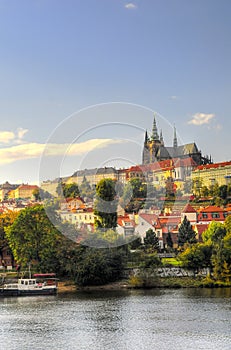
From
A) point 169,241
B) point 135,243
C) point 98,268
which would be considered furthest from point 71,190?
point 98,268

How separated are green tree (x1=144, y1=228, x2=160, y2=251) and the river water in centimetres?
1400

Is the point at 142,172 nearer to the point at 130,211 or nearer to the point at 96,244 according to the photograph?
the point at 130,211

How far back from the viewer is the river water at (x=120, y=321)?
2153 cm

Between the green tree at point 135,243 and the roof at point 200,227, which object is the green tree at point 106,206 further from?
the roof at point 200,227

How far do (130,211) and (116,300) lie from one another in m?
22.7

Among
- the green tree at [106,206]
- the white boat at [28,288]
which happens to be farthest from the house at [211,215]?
the white boat at [28,288]

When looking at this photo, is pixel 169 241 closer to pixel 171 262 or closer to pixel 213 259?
pixel 171 262

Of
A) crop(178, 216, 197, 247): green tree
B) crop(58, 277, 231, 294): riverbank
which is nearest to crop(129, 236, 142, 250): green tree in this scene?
crop(178, 216, 197, 247): green tree

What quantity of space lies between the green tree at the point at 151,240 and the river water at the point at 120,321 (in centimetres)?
1400

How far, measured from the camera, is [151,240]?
1934 inches

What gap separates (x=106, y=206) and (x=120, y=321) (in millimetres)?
20811

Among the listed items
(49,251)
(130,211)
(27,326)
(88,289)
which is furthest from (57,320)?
(130,211)

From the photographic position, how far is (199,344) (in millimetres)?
20875

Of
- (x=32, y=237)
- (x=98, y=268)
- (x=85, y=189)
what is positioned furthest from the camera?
(x=85, y=189)
